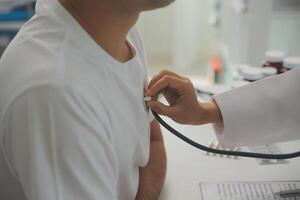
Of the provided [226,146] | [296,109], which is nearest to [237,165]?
[226,146]

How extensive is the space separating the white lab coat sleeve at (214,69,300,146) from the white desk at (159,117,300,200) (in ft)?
0.26

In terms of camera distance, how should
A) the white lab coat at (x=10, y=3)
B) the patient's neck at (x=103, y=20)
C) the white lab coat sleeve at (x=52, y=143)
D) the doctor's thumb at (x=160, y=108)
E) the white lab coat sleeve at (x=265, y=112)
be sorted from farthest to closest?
1. the white lab coat at (x=10, y=3)
2. the white lab coat sleeve at (x=265, y=112)
3. the doctor's thumb at (x=160, y=108)
4. the patient's neck at (x=103, y=20)
5. the white lab coat sleeve at (x=52, y=143)

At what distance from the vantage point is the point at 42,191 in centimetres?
54

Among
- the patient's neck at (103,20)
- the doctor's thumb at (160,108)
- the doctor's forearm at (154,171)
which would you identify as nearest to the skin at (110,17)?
the patient's neck at (103,20)

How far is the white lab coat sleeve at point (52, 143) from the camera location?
54cm

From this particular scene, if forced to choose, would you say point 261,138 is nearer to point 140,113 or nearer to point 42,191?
point 140,113

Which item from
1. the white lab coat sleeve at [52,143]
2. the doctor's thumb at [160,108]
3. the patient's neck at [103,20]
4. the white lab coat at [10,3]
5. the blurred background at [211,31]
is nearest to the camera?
the white lab coat sleeve at [52,143]

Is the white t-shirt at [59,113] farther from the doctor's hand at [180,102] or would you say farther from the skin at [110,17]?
the doctor's hand at [180,102]

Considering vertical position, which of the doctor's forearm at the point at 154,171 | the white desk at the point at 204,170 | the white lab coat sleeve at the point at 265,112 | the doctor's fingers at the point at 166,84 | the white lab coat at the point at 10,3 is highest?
the doctor's fingers at the point at 166,84

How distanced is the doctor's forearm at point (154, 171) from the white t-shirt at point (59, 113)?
174mm

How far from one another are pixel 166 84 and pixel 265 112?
0.25 m

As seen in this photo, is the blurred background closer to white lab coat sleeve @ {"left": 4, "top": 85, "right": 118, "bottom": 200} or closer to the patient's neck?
the patient's neck

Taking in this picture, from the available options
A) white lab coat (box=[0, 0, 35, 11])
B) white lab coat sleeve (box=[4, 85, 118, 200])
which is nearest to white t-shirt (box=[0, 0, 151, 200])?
white lab coat sleeve (box=[4, 85, 118, 200])

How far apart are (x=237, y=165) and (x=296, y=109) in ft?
0.64
